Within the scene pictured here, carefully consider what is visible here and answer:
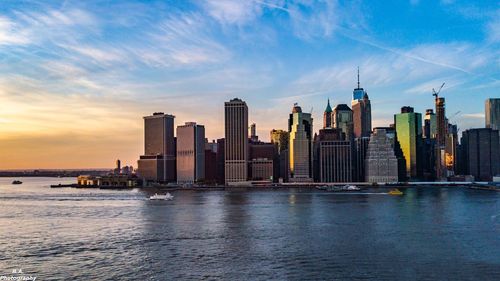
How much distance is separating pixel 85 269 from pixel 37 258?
8.91m

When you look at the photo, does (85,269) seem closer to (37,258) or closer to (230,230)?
(37,258)

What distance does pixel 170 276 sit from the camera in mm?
45656

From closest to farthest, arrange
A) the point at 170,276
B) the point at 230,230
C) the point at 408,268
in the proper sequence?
the point at 170,276 < the point at 408,268 < the point at 230,230

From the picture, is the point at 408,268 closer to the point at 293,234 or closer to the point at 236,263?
the point at 236,263

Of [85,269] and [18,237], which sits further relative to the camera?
[18,237]

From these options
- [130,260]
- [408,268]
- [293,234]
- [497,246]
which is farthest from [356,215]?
[130,260]

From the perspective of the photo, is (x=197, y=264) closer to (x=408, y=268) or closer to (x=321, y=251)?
(x=321, y=251)

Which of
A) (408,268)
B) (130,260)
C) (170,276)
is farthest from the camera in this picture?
(130,260)

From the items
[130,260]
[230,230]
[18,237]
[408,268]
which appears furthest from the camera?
[230,230]

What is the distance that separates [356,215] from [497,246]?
41.3 metres

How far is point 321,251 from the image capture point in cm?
5759

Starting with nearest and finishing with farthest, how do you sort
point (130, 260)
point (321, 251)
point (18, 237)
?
point (130, 260) < point (321, 251) < point (18, 237)

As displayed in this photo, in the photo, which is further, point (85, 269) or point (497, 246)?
point (497, 246)

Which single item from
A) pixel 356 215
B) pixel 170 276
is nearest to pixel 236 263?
pixel 170 276
